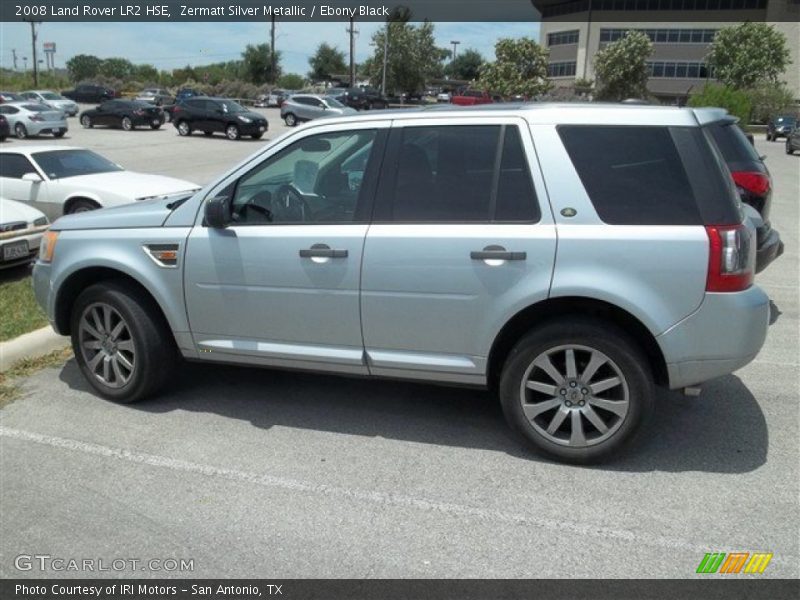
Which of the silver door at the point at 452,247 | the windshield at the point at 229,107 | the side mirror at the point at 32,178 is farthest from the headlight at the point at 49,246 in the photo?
the windshield at the point at 229,107

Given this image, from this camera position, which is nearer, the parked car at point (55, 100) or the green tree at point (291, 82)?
the parked car at point (55, 100)

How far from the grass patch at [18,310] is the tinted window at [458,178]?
3.75m

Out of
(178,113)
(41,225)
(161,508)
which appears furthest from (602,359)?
(178,113)

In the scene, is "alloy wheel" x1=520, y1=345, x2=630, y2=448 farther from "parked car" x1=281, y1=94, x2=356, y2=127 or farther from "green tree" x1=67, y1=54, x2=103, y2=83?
"green tree" x1=67, y1=54, x2=103, y2=83

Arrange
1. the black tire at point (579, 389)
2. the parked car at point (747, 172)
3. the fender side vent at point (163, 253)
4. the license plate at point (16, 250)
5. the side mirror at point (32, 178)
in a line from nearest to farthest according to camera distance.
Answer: the black tire at point (579, 389)
the fender side vent at point (163, 253)
the parked car at point (747, 172)
the license plate at point (16, 250)
the side mirror at point (32, 178)

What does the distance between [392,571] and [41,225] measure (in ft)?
24.4

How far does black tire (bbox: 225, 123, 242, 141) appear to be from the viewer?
32781mm

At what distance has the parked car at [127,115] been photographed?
3728 cm

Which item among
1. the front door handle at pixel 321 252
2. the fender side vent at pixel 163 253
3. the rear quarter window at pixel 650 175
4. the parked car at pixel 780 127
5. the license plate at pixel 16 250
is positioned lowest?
the license plate at pixel 16 250

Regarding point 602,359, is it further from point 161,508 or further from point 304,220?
point 161,508

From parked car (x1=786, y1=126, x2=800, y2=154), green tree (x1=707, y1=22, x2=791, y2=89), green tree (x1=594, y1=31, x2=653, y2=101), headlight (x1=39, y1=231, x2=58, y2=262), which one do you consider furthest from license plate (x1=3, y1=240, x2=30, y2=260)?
green tree (x1=594, y1=31, x2=653, y2=101)

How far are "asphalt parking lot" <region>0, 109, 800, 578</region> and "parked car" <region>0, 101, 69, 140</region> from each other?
31.6 meters

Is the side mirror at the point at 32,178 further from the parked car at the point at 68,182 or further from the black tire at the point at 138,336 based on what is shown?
the black tire at the point at 138,336
